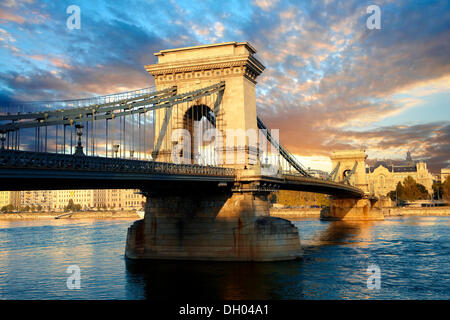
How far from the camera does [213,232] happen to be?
34656 millimetres

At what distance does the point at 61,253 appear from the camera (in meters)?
43.6

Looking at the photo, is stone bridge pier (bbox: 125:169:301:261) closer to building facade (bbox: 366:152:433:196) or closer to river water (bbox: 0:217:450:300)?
river water (bbox: 0:217:450:300)

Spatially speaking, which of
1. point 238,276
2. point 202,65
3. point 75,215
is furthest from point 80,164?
point 75,215

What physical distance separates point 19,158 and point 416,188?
460 feet

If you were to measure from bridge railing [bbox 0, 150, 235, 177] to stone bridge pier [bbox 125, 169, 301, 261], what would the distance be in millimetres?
6481

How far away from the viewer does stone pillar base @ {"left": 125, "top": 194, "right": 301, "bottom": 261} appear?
1325 inches

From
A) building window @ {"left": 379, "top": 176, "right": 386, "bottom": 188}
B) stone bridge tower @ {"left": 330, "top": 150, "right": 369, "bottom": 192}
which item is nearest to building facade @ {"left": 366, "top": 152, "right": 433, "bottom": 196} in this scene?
building window @ {"left": 379, "top": 176, "right": 386, "bottom": 188}

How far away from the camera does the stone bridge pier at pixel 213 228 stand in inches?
1326

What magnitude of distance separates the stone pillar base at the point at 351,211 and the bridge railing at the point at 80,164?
238 feet

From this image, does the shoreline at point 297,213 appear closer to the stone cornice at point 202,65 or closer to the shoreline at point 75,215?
the shoreline at point 75,215

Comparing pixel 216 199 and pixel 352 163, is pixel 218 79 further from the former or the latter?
pixel 352 163

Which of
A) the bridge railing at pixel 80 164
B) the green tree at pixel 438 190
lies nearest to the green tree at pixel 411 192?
the green tree at pixel 438 190
